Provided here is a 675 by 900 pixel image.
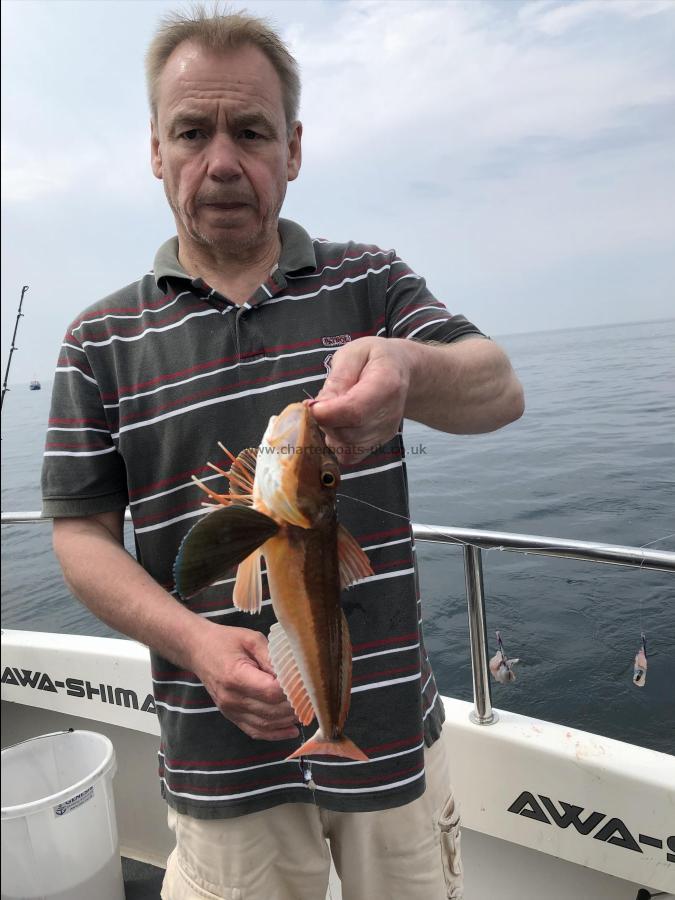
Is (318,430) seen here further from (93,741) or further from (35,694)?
(35,694)

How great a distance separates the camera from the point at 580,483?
20.4 ft

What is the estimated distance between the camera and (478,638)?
2951 mm

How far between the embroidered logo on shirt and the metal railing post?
128 cm

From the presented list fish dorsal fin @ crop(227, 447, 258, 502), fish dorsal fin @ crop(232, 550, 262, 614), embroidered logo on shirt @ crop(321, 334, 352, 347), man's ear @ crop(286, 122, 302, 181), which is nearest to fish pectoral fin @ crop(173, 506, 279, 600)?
fish dorsal fin @ crop(232, 550, 262, 614)

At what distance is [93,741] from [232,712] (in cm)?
252

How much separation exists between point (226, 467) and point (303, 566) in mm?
622

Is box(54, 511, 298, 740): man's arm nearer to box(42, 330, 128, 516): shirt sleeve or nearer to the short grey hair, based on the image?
box(42, 330, 128, 516): shirt sleeve

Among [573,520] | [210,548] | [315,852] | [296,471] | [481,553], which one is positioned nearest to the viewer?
[210,548]

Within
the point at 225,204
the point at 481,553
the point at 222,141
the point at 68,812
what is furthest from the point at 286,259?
the point at 68,812

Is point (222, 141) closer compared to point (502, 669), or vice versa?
point (222, 141)

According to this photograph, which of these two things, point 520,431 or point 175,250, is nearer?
point 175,250

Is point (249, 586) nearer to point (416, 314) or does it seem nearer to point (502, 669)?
point (416, 314)

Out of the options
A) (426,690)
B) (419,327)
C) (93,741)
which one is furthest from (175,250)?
(93,741)

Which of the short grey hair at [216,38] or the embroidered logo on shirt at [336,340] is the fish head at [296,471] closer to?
the embroidered logo on shirt at [336,340]
